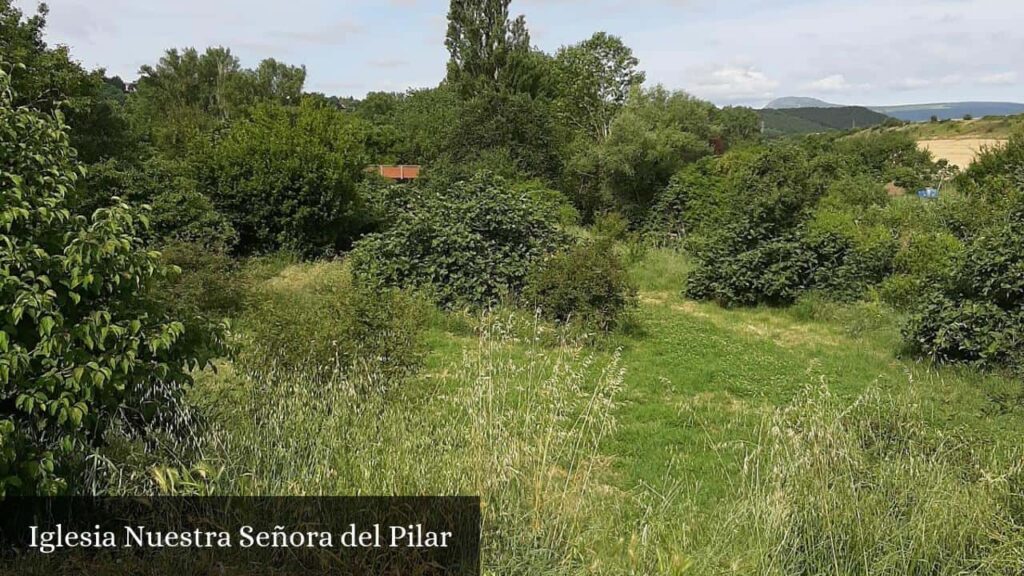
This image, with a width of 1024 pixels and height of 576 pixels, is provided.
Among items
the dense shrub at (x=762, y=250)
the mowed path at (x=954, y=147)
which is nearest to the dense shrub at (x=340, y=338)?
the dense shrub at (x=762, y=250)

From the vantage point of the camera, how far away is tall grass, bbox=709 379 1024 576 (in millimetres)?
2715

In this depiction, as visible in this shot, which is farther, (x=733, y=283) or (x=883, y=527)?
(x=733, y=283)

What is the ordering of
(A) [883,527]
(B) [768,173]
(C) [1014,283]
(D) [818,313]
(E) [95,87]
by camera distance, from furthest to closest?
(E) [95,87] → (B) [768,173] → (D) [818,313] → (C) [1014,283] → (A) [883,527]

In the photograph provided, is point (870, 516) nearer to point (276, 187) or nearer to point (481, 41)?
point (276, 187)

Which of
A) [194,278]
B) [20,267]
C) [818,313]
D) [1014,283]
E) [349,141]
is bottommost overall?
[818,313]

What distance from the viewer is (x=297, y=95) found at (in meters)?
42.9

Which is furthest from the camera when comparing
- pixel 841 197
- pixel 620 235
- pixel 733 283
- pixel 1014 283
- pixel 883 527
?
pixel 620 235

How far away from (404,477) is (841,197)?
15.1 meters

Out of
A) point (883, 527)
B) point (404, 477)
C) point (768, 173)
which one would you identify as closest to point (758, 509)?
point (883, 527)

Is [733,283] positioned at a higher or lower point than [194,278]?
lower

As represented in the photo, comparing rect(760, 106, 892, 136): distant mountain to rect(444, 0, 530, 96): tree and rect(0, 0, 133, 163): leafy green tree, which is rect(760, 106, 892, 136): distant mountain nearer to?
rect(444, 0, 530, 96): tree

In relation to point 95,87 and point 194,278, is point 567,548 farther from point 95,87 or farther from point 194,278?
point 95,87

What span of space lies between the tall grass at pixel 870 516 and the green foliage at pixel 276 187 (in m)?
11.5

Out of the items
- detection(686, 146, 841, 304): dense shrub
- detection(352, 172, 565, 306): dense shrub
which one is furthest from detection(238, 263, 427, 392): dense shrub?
detection(686, 146, 841, 304): dense shrub
